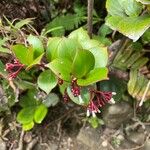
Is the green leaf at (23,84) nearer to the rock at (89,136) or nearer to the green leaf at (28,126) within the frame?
the green leaf at (28,126)

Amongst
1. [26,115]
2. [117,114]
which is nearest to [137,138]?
[117,114]

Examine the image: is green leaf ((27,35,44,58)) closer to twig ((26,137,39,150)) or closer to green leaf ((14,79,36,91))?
green leaf ((14,79,36,91))

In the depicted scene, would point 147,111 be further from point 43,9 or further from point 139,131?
point 43,9

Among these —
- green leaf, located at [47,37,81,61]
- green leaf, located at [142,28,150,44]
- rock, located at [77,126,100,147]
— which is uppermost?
green leaf, located at [47,37,81,61]

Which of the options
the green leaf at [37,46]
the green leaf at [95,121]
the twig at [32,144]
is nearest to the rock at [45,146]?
the twig at [32,144]

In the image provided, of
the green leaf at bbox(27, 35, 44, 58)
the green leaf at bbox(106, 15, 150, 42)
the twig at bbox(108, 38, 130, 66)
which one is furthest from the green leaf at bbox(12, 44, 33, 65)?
the twig at bbox(108, 38, 130, 66)

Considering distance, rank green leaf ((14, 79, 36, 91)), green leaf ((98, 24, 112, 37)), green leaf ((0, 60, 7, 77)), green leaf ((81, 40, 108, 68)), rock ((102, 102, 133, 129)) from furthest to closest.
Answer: rock ((102, 102, 133, 129)) → green leaf ((98, 24, 112, 37)) → green leaf ((14, 79, 36, 91)) → green leaf ((0, 60, 7, 77)) → green leaf ((81, 40, 108, 68))

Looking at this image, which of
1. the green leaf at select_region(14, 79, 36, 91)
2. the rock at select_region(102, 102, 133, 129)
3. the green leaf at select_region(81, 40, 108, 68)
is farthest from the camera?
the rock at select_region(102, 102, 133, 129)
